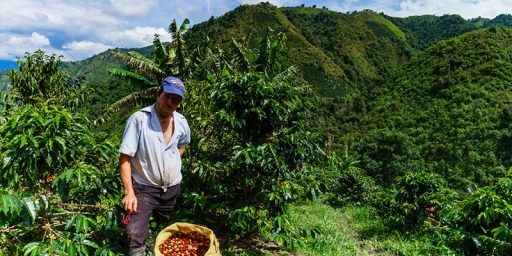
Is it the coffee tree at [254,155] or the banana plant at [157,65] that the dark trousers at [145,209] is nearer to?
the coffee tree at [254,155]

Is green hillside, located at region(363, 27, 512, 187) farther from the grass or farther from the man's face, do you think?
the man's face

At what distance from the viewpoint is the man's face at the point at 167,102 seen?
3.48 metres

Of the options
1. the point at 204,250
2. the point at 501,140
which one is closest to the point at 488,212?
the point at 204,250

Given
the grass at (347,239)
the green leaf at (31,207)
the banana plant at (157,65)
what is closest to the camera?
the green leaf at (31,207)

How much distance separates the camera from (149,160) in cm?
352

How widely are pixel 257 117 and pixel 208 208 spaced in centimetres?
149

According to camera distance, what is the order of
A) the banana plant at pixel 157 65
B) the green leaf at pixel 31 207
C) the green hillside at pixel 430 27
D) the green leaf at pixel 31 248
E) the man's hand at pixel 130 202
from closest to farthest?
the green leaf at pixel 31 207
the green leaf at pixel 31 248
the man's hand at pixel 130 202
the banana plant at pixel 157 65
the green hillside at pixel 430 27

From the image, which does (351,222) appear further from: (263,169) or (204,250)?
(204,250)

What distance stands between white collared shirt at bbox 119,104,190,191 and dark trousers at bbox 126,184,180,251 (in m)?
0.07

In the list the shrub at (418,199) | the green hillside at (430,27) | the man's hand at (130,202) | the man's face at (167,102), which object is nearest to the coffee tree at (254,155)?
the man's face at (167,102)

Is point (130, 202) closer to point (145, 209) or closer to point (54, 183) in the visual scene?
point (145, 209)

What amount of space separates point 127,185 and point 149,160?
0.31 meters

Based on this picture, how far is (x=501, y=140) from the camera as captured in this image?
44438 mm

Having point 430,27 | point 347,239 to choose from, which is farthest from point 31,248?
point 430,27
